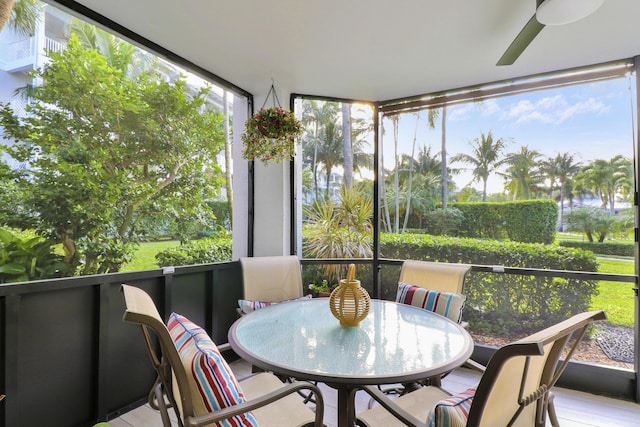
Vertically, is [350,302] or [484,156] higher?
[484,156]

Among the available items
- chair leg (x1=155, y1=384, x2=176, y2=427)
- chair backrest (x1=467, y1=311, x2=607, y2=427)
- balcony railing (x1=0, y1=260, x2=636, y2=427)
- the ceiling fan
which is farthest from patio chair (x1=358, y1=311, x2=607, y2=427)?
balcony railing (x1=0, y1=260, x2=636, y2=427)

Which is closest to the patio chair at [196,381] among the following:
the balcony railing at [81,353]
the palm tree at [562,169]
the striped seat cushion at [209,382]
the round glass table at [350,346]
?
the striped seat cushion at [209,382]

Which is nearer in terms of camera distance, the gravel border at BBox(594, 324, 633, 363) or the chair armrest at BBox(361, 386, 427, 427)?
the chair armrest at BBox(361, 386, 427, 427)

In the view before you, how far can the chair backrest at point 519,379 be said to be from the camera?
3.10ft

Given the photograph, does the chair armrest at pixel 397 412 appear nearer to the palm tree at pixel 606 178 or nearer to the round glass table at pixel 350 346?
the round glass table at pixel 350 346

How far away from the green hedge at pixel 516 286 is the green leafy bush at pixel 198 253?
1.82 meters

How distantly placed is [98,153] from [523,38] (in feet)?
9.06

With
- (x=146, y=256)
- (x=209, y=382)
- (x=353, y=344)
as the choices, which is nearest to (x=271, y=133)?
(x=146, y=256)

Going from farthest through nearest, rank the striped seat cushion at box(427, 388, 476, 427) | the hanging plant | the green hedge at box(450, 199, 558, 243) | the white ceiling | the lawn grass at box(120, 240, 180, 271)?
the green hedge at box(450, 199, 558, 243), the hanging plant, the lawn grass at box(120, 240, 180, 271), the white ceiling, the striped seat cushion at box(427, 388, 476, 427)

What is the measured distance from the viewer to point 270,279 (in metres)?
2.71

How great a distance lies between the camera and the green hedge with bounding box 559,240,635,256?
2635mm

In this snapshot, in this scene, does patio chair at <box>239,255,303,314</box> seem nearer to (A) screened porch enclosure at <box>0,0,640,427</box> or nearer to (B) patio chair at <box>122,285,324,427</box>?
(A) screened porch enclosure at <box>0,0,640,427</box>

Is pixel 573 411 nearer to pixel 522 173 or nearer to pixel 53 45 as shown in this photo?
pixel 522 173

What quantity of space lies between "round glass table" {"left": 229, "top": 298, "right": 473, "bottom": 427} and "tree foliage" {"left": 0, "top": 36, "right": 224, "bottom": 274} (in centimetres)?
118
